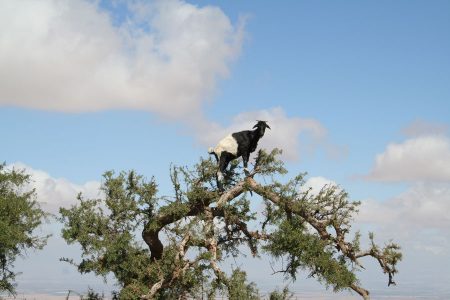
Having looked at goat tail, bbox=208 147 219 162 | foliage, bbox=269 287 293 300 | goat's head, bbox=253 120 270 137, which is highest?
goat's head, bbox=253 120 270 137

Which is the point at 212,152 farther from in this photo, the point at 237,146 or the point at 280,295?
the point at 280,295

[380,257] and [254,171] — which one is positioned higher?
[254,171]

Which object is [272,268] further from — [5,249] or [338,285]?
[5,249]

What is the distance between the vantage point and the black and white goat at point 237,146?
17453 mm

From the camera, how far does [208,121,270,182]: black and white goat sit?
17.5 metres

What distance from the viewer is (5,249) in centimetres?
2127

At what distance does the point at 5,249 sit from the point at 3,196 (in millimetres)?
2240

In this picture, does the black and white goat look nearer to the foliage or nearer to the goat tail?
the goat tail

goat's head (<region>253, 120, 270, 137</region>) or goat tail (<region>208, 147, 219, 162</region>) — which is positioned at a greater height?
goat's head (<region>253, 120, 270, 137</region>)

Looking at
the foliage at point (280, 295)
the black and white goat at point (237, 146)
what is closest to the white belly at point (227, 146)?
the black and white goat at point (237, 146)

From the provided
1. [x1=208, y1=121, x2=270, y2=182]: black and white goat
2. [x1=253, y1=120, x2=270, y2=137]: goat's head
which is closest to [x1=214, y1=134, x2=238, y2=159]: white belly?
[x1=208, y1=121, x2=270, y2=182]: black and white goat

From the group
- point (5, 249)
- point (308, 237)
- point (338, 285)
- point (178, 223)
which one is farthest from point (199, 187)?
point (5, 249)

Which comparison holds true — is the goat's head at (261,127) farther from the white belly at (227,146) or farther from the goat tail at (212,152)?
the goat tail at (212,152)

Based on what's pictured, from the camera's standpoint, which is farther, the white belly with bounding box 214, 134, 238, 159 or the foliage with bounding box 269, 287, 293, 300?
the foliage with bounding box 269, 287, 293, 300
